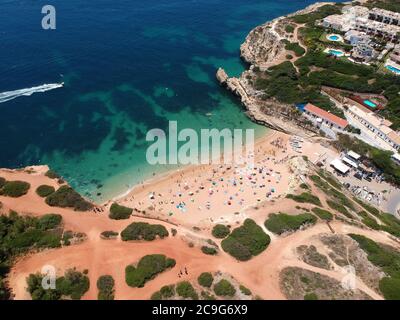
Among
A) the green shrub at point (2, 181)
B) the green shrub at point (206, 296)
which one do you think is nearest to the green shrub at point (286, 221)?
the green shrub at point (206, 296)

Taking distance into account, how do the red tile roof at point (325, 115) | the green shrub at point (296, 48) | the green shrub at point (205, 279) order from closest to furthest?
the green shrub at point (205, 279), the red tile roof at point (325, 115), the green shrub at point (296, 48)

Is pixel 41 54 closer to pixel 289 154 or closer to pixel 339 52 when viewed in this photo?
pixel 289 154

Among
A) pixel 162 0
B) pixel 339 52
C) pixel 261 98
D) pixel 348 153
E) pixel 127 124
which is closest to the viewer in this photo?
pixel 348 153

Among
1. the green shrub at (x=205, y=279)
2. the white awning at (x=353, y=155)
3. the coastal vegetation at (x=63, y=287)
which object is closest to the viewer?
the coastal vegetation at (x=63, y=287)

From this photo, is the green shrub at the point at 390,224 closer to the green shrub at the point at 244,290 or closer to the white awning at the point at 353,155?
the white awning at the point at 353,155

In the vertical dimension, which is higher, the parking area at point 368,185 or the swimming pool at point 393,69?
the swimming pool at point 393,69

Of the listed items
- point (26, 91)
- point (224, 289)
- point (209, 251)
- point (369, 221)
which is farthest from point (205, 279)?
point (26, 91)
